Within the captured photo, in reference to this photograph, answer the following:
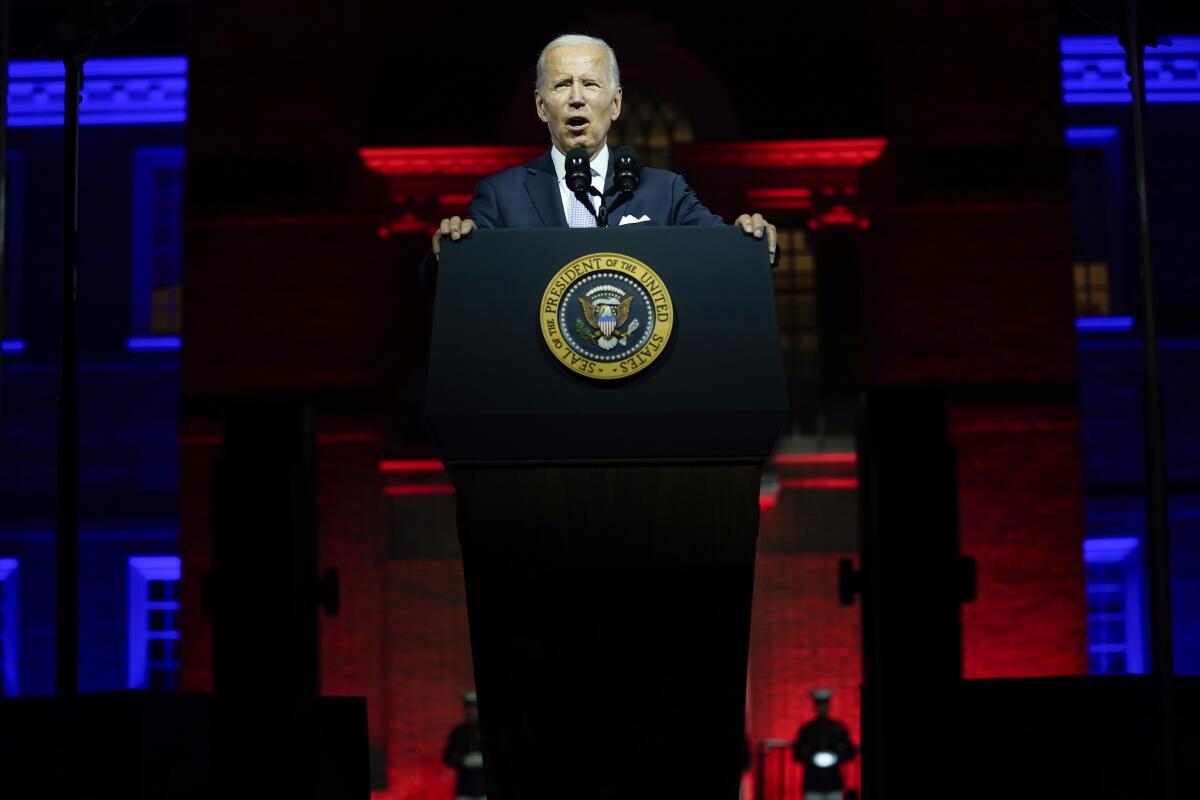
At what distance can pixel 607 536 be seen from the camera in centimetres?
337

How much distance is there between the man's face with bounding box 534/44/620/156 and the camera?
3773 mm

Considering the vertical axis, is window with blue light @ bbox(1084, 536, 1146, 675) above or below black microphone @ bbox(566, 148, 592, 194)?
below

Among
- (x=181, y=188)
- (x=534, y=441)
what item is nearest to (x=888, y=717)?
(x=534, y=441)

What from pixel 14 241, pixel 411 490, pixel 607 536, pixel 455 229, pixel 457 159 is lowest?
pixel 607 536

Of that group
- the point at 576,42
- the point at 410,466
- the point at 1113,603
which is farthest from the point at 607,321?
the point at 1113,603

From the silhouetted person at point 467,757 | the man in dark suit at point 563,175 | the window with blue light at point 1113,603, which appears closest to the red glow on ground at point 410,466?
the silhouetted person at point 467,757

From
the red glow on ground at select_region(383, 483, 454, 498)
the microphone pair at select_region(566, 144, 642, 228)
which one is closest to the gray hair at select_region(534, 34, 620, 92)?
the microphone pair at select_region(566, 144, 642, 228)

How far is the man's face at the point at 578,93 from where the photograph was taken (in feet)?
12.4

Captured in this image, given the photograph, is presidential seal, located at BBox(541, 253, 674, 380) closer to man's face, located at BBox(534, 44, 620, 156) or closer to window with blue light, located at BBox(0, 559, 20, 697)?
man's face, located at BBox(534, 44, 620, 156)

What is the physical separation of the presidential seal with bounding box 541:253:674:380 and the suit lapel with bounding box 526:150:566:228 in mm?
461

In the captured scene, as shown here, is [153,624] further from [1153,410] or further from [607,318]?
[607,318]

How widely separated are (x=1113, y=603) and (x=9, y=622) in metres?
9.85

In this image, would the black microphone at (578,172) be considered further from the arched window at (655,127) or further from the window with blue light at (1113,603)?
the window with blue light at (1113,603)

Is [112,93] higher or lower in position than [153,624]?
higher
